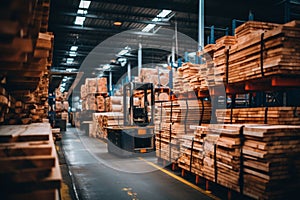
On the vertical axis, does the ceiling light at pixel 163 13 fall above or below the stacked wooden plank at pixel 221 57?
above

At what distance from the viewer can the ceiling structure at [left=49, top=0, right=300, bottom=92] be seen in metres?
10.4

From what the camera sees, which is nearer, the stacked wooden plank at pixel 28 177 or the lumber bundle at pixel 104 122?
the stacked wooden plank at pixel 28 177

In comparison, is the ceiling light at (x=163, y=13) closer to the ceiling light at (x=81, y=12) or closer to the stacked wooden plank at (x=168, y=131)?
the ceiling light at (x=81, y=12)

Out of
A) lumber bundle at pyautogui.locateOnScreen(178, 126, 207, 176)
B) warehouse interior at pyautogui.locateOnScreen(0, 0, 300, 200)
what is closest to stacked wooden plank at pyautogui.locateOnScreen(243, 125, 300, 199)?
warehouse interior at pyautogui.locateOnScreen(0, 0, 300, 200)

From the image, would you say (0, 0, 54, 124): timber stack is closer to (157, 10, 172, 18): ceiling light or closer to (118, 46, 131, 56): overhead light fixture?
(157, 10, 172, 18): ceiling light

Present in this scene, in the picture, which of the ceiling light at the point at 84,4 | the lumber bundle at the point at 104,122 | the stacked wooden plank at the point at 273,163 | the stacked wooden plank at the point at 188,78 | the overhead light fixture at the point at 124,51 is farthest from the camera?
the overhead light fixture at the point at 124,51

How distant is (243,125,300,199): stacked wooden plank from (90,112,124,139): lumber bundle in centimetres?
902

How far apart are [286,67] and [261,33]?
734mm

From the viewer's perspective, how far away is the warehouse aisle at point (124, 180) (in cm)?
535

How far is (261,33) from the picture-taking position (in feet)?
15.3

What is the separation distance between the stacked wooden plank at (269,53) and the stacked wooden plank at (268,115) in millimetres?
670

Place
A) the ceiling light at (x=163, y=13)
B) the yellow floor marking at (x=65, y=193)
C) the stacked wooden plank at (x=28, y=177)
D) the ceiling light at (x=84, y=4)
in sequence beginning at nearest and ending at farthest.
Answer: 1. the stacked wooden plank at (x=28, y=177)
2. the yellow floor marking at (x=65, y=193)
3. the ceiling light at (x=84, y=4)
4. the ceiling light at (x=163, y=13)

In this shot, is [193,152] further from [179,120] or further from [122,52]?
[122,52]

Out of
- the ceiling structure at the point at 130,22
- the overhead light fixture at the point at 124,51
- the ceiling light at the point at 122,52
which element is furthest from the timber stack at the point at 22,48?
the ceiling light at the point at 122,52
